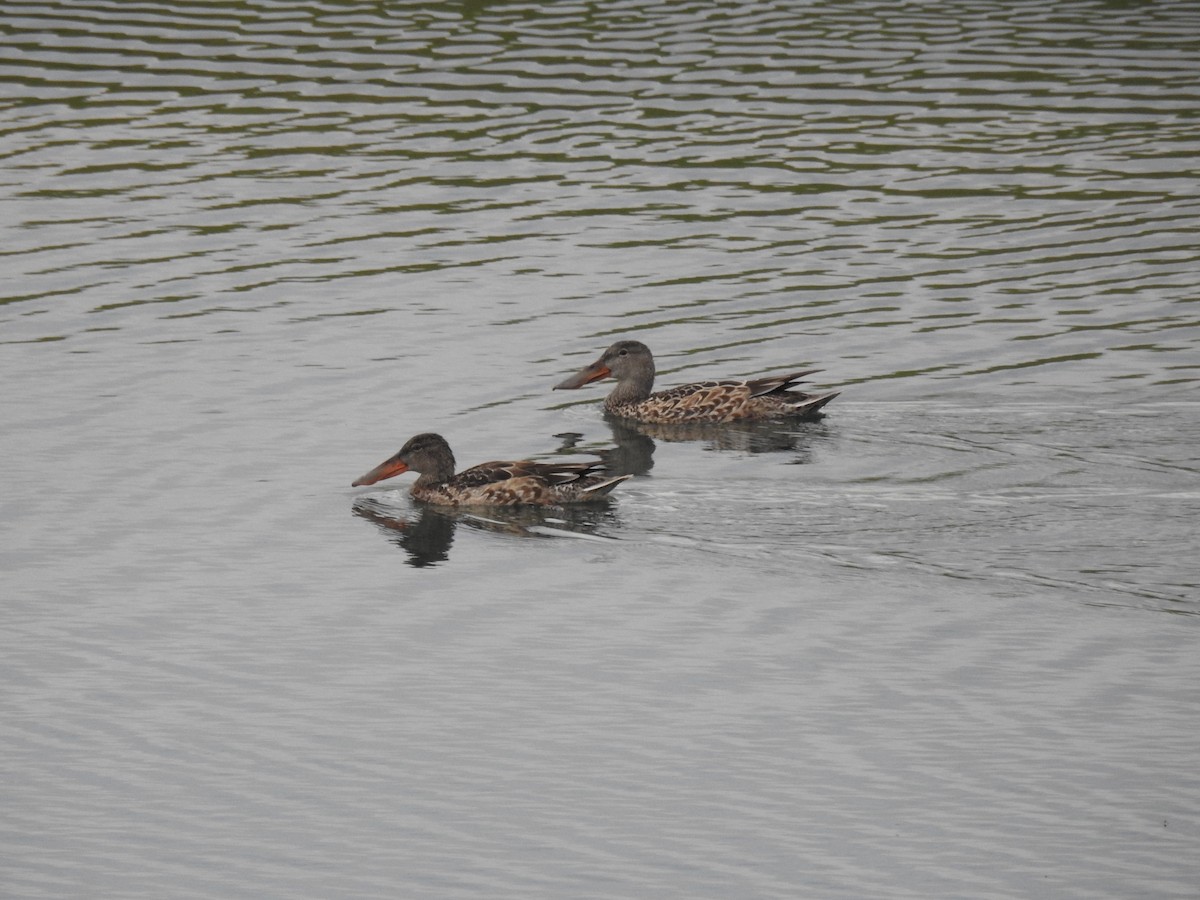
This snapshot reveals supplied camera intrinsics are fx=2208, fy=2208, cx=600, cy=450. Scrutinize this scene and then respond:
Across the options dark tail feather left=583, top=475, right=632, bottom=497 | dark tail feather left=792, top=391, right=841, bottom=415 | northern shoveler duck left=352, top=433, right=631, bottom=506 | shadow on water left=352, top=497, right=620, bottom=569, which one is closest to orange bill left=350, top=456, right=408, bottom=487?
northern shoveler duck left=352, top=433, right=631, bottom=506

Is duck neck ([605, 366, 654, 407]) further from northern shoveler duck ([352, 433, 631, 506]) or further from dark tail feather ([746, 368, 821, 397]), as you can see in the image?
northern shoveler duck ([352, 433, 631, 506])

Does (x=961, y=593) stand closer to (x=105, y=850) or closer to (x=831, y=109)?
(x=105, y=850)

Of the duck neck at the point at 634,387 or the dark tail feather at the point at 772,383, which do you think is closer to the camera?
the dark tail feather at the point at 772,383

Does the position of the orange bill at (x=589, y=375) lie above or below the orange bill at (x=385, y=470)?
above

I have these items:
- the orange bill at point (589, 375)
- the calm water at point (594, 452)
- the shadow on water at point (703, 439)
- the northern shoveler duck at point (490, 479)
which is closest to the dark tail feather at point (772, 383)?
the shadow on water at point (703, 439)

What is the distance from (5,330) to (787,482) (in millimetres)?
7967

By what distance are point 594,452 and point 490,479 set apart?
208 cm

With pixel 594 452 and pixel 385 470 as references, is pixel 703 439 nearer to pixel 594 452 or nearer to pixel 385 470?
pixel 594 452

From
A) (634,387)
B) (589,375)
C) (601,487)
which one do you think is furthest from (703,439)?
(601,487)

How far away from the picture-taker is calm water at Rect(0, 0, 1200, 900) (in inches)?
383

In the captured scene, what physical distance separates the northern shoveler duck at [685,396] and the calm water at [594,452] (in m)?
0.23

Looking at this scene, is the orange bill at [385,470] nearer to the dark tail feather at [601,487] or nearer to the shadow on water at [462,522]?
the shadow on water at [462,522]

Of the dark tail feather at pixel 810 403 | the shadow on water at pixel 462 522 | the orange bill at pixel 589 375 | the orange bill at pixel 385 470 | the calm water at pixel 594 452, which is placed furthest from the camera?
the orange bill at pixel 589 375

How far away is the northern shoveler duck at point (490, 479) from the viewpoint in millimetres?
14680
